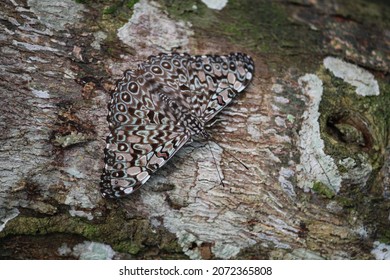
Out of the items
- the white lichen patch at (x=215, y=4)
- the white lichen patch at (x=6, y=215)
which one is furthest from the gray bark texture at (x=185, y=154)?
the white lichen patch at (x=215, y=4)

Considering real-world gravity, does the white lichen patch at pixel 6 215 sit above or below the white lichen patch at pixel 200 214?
below

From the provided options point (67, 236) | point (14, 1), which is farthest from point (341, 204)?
point (14, 1)

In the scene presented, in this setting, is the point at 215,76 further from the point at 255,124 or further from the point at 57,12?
the point at 57,12

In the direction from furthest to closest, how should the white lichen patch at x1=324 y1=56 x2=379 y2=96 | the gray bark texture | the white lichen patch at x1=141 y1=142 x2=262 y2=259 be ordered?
the white lichen patch at x1=324 y1=56 x2=379 y2=96
the white lichen patch at x1=141 y1=142 x2=262 y2=259
the gray bark texture

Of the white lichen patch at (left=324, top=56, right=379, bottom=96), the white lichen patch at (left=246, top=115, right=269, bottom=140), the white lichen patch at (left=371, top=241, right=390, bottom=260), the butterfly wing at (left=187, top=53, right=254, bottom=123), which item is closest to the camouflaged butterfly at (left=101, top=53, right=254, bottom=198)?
the butterfly wing at (left=187, top=53, right=254, bottom=123)

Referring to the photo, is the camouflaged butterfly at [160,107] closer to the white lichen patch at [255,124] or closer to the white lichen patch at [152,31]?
the white lichen patch at [152,31]

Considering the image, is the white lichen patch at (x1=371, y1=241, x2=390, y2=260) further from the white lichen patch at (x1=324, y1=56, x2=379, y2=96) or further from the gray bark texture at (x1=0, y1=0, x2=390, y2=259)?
the white lichen patch at (x1=324, y1=56, x2=379, y2=96)
